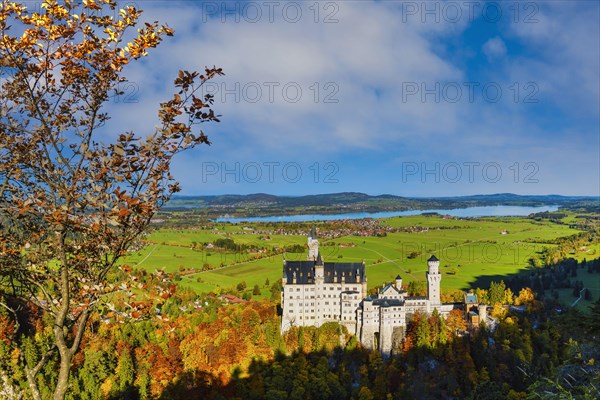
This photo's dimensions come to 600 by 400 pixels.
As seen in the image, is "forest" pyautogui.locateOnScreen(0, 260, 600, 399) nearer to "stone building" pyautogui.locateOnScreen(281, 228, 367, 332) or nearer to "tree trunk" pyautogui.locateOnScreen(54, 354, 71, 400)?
"stone building" pyautogui.locateOnScreen(281, 228, 367, 332)

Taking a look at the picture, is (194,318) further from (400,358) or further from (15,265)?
(15,265)

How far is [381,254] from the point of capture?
361 feet

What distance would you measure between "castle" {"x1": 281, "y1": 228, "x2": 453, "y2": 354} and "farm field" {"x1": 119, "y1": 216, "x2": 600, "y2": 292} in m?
22.5

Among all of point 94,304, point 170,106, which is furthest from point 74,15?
point 94,304

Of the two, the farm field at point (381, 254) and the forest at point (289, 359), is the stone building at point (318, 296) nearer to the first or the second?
the forest at point (289, 359)

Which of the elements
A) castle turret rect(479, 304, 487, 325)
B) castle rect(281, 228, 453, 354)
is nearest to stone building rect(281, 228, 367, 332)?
castle rect(281, 228, 453, 354)

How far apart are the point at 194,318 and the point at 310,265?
715 inches

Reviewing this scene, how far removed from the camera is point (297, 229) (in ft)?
524

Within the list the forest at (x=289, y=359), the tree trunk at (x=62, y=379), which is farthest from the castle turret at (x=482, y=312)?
the tree trunk at (x=62, y=379)

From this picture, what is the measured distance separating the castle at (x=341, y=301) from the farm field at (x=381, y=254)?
22.5 metres

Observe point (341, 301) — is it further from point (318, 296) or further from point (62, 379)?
point (62, 379)

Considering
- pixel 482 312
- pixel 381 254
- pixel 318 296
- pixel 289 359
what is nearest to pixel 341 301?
pixel 318 296

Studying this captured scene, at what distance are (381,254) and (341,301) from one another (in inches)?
2197

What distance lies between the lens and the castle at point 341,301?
55.4 m
